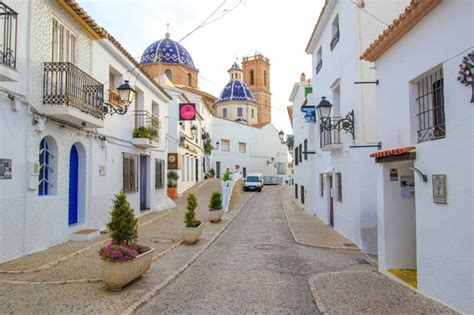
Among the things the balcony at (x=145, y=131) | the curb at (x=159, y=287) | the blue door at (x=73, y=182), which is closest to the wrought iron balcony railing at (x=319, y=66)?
the balcony at (x=145, y=131)

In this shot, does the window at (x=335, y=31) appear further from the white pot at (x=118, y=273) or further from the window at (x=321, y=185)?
the white pot at (x=118, y=273)

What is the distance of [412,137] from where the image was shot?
6.59 m

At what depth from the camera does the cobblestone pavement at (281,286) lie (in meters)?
5.57

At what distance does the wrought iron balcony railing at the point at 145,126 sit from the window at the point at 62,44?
5010 millimetres

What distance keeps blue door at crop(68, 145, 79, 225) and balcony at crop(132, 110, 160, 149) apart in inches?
154

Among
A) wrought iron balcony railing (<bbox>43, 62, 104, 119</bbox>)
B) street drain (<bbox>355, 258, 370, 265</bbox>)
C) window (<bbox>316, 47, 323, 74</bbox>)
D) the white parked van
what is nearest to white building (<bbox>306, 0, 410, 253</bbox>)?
street drain (<bbox>355, 258, 370, 265</bbox>)

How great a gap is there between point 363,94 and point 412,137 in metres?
4.19

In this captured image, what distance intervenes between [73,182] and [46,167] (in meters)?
1.50

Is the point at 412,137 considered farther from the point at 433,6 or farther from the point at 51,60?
the point at 51,60

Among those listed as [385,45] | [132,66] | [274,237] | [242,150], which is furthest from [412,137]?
[242,150]

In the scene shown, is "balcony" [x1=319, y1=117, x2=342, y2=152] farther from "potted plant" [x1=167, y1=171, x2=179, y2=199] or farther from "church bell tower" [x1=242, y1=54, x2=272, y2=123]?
"church bell tower" [x1=242, y1=54, x2=272, y2=123]

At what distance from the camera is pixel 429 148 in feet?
19.1

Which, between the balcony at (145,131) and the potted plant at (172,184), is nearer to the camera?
the balcony at (145,131)

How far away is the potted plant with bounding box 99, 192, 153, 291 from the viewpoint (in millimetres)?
5961
